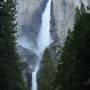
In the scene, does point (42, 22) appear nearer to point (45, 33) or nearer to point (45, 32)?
point (45, 32)

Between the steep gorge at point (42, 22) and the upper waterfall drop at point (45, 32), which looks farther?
the upper waterfall drop at point (45, 32)

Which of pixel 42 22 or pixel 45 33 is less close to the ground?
pixel 42 22

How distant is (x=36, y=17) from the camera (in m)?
120

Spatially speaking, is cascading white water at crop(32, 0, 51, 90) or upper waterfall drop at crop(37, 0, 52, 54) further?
upper waterfall drop at crop(37, 0, 52, 54)

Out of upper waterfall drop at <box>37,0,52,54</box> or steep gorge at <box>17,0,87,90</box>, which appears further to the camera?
upper waterfall drop at <box>37,0,52,54</box>

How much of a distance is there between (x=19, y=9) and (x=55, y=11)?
386 inches

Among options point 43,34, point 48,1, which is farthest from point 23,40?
point 48,1

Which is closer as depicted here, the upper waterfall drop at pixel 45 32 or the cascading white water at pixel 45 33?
the cascading white water at pixel 45 33

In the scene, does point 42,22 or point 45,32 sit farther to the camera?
point 42,22

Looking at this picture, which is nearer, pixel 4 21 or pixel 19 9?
pixel 4 21

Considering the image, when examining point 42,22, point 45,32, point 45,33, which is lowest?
point 45,33

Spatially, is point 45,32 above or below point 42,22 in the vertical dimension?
below

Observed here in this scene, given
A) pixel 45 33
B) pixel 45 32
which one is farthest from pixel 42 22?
pixel 45 33

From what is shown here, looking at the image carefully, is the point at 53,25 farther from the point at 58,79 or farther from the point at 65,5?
the point at 58,79
